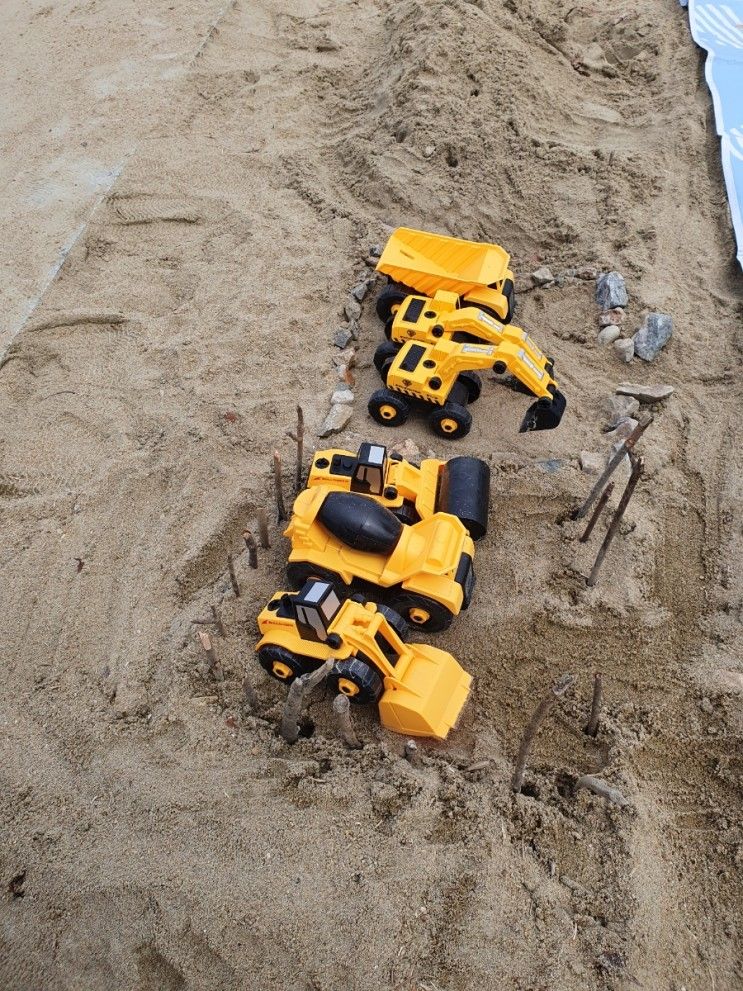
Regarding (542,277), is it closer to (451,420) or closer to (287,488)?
(451,420)

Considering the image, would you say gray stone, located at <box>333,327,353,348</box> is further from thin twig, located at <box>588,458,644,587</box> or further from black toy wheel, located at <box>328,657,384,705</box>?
black toy wheel, located at <box>328,657,384,705</box>

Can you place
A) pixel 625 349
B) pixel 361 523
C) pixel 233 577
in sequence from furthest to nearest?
1. pixel 625 349
2. pixel 233 577
3. pixel 361 523

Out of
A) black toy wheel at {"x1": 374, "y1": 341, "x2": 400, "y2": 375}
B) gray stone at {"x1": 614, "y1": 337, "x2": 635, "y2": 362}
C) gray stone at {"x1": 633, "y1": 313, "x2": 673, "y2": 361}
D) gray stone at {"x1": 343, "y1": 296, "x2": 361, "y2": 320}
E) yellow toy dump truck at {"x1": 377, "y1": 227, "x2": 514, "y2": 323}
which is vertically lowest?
gray stone at {"x1": 343, "y1": 296, "x2": 361, "y2": 320}

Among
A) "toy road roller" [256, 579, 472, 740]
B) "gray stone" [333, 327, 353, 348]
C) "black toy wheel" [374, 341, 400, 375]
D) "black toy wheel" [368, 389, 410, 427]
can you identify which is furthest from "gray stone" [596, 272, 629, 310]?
"toy road roller" [256, 579, 472, 740]

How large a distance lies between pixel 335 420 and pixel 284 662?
197cm

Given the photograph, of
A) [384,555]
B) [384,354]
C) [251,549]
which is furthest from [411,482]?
[384,354]

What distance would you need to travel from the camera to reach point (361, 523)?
3.60 m

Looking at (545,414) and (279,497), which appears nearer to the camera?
(279,497)

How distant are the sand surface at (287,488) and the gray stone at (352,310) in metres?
0.10

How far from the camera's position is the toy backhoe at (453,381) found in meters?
4.49

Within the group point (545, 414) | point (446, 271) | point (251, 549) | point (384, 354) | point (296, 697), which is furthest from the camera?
point (446, 271)

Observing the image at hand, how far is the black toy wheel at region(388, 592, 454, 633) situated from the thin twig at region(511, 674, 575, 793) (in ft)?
2.53

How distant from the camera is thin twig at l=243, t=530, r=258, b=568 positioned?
12.7 feet

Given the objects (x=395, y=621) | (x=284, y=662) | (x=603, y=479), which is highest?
(x=603, y=479)
